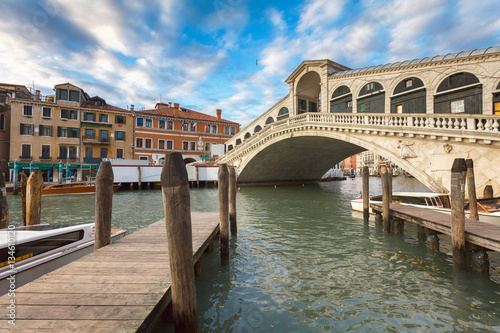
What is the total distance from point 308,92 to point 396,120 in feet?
47.6

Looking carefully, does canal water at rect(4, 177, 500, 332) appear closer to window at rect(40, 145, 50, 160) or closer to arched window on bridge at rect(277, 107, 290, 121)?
arched window on bridge at rect(277, 107, 290, 121)

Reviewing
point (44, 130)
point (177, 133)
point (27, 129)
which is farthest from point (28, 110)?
point (177, 133)

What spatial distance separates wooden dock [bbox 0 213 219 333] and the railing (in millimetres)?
11662

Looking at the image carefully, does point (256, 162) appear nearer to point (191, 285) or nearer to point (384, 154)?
point (384, 154)

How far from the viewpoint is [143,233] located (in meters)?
5.18

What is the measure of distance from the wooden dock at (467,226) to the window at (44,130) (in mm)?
31536

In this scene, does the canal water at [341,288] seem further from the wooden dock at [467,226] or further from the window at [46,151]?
the window at [46,151]

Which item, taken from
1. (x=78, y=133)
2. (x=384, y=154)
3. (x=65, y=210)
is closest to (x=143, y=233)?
(x=65, y=210)

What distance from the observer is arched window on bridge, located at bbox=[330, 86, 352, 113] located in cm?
2030

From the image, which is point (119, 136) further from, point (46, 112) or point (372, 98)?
point (372, 98)

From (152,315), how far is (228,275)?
2656 millimetres

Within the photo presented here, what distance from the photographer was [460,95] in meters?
13.8

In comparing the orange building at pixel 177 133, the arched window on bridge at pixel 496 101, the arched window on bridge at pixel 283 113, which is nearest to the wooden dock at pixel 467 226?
the arched window on bridge at pixel 496 101

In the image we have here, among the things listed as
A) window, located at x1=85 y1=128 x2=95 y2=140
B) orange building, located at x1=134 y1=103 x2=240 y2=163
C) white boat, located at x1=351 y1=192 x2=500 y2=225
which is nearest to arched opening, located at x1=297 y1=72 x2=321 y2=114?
orange building, located at x1=134 y1=103 x2=240 y2=163
